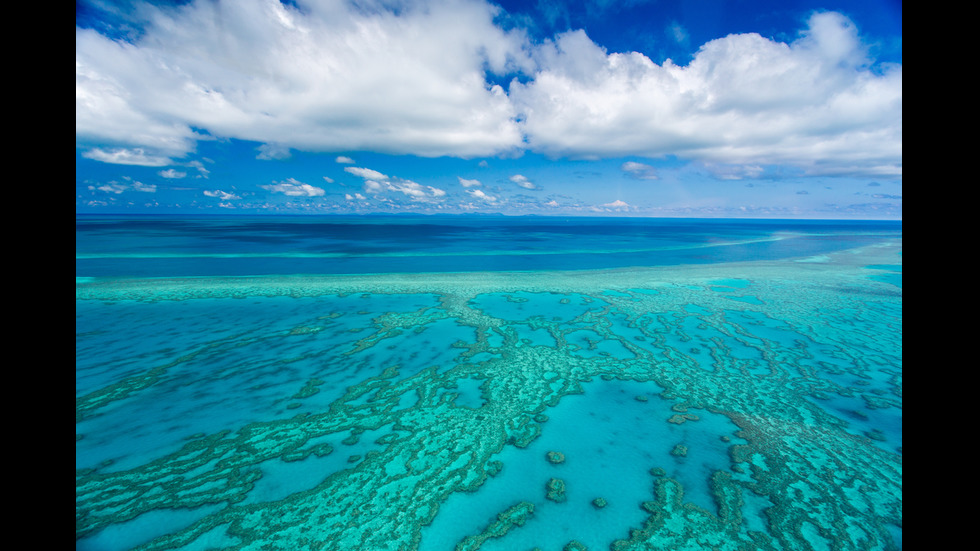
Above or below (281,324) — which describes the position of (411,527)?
below
